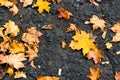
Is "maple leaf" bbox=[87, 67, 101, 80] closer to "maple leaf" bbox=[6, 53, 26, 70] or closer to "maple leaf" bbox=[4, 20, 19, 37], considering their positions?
"maple leaf" bbox=[6, 53, 26, 70]

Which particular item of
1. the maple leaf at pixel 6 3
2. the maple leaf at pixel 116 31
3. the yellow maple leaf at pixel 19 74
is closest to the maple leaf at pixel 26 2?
the maple leaf at pixel 6 3

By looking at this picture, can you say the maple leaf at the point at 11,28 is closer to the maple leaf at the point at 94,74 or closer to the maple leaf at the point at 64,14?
the maple leaf at the point at 64,14

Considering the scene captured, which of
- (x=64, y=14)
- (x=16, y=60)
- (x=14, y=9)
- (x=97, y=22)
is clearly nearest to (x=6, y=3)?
(x=14, y=9)

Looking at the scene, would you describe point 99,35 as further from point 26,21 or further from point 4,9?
point 4,9

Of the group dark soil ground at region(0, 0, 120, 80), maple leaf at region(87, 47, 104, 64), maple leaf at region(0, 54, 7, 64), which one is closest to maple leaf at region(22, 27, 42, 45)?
dark soil ground at region(0, 0, 120, 80)

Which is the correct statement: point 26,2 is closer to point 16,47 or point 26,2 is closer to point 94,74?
point 16,47

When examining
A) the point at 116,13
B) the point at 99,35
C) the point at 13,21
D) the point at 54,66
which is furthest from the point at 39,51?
the point at 116,13
